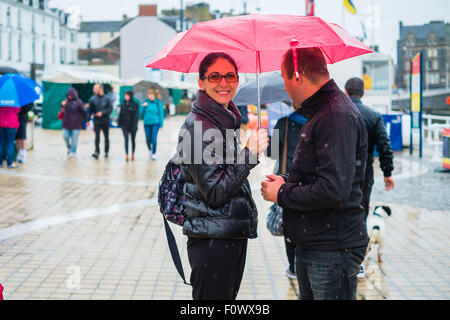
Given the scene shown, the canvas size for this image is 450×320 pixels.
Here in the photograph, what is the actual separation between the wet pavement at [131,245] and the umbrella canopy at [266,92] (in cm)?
108

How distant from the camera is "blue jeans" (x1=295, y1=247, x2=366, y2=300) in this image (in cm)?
265

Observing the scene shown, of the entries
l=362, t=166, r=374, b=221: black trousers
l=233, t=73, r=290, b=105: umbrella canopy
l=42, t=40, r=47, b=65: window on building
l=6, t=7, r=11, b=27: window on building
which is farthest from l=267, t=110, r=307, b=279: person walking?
l=42, t=40, r=47, b=65: window on building

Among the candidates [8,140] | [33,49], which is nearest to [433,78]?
[33,49]

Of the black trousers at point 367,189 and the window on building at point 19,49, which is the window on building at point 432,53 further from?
the black trousers at point 367,189

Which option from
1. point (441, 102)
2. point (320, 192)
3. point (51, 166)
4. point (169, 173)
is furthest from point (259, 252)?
point (441, 102)

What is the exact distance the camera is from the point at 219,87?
→ 2979 mm

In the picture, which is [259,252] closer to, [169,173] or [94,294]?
[94,294]

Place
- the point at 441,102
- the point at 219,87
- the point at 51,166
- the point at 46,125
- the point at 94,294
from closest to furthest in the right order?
the point at 219,87 < the point at 94,294 < the point at 51,166 < the point at 46,125 < the point at 441,102

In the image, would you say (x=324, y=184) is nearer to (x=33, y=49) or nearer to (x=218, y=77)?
(x=218, y=77)

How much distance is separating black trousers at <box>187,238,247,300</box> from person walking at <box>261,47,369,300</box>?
36cm

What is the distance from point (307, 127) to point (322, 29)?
2.17ft

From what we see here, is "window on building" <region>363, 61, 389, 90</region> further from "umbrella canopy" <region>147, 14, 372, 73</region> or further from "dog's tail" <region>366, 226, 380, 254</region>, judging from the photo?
"umbrella canopy" <region>147, 14, 372, 73</region>

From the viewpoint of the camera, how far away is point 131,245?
649 centimetres
